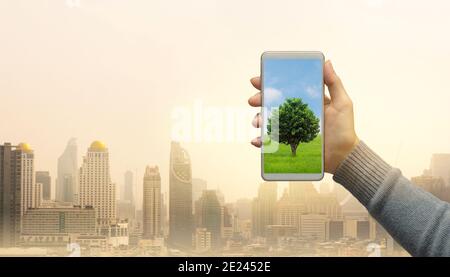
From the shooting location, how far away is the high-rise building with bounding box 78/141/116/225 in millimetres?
959

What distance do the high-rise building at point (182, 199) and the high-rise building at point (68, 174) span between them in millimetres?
162

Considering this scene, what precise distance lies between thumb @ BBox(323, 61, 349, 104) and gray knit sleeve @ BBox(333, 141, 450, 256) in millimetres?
89

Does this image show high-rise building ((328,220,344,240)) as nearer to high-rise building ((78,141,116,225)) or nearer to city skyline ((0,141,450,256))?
city skyline ((0,141,450,256))

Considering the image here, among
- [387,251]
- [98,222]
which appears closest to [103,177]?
[98,222]

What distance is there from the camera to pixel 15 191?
996 millimetres

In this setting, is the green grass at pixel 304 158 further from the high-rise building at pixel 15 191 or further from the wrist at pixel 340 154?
the high-rise building at pixel 15 191

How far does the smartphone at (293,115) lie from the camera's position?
3.04ft

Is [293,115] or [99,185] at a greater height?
[293,115]

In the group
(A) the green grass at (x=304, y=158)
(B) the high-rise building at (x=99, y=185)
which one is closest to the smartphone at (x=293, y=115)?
(A) the green grass at (x=304, y=158)

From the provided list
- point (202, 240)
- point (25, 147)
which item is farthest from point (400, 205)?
point (25, 147)

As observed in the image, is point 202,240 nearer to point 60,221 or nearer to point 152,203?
point 152,203

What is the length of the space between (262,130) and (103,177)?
0.28 metres

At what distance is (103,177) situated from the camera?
3.15ft

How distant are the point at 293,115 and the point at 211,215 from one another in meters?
0.22
